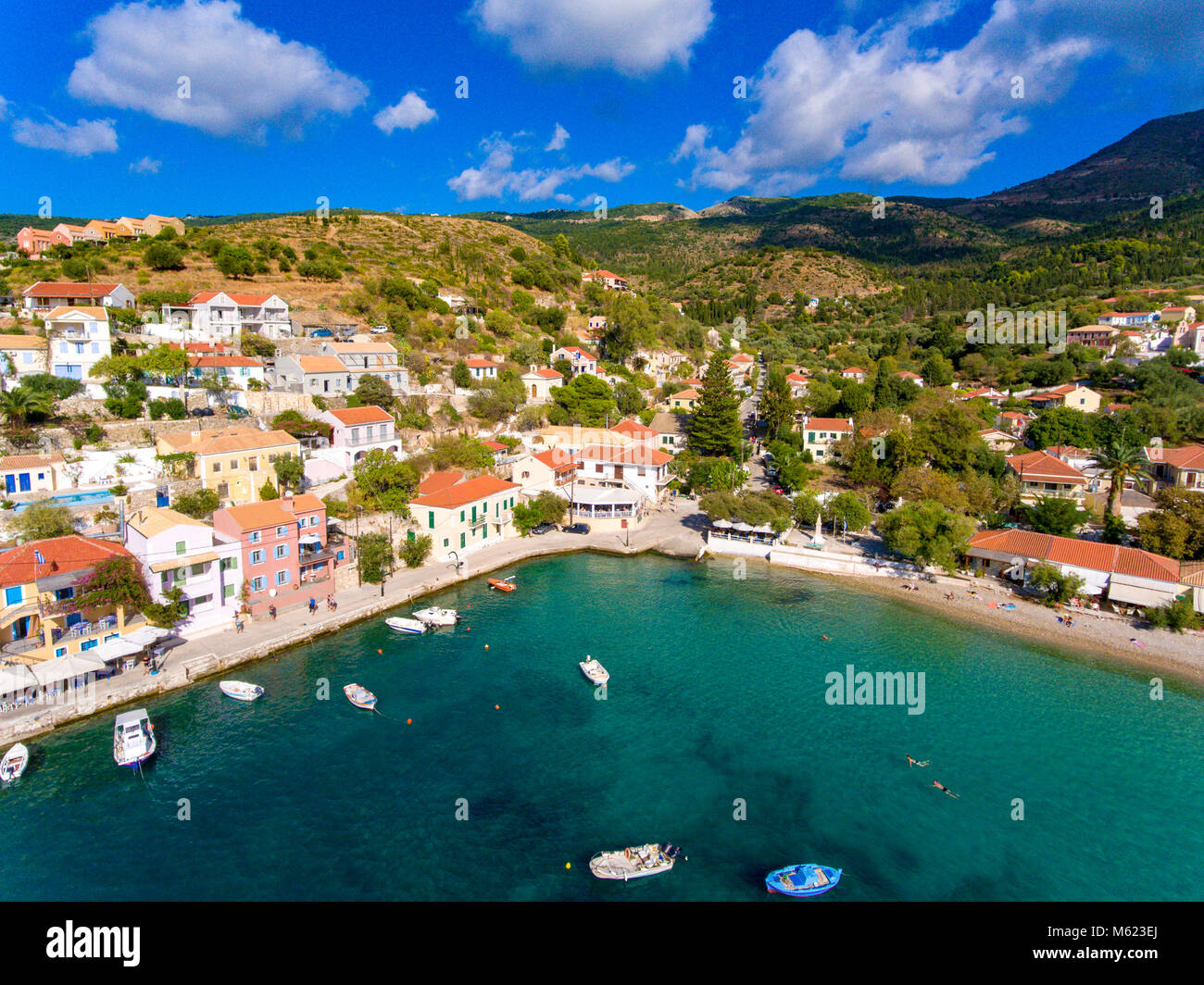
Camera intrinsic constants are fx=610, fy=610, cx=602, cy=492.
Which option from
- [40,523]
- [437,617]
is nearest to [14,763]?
[40,523]

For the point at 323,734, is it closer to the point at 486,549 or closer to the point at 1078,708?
the point at 486,549

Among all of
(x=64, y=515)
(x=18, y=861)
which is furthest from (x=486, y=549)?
(x=18, y=861)

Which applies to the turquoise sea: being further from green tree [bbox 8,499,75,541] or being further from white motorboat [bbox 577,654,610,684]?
green tree [bbox 8,499,75,541]

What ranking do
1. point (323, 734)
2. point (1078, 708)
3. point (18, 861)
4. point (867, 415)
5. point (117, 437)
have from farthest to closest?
1. point (867, 415)
2. point (117, 437)
3. point (1078, 708)
4. point (323, 734)
5. point (18, 861)

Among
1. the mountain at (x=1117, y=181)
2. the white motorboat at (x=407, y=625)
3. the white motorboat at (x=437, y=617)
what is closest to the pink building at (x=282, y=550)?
the white motorboat at (x=407, y=625)

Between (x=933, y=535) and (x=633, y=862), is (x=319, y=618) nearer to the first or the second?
(x=633, y=862)
